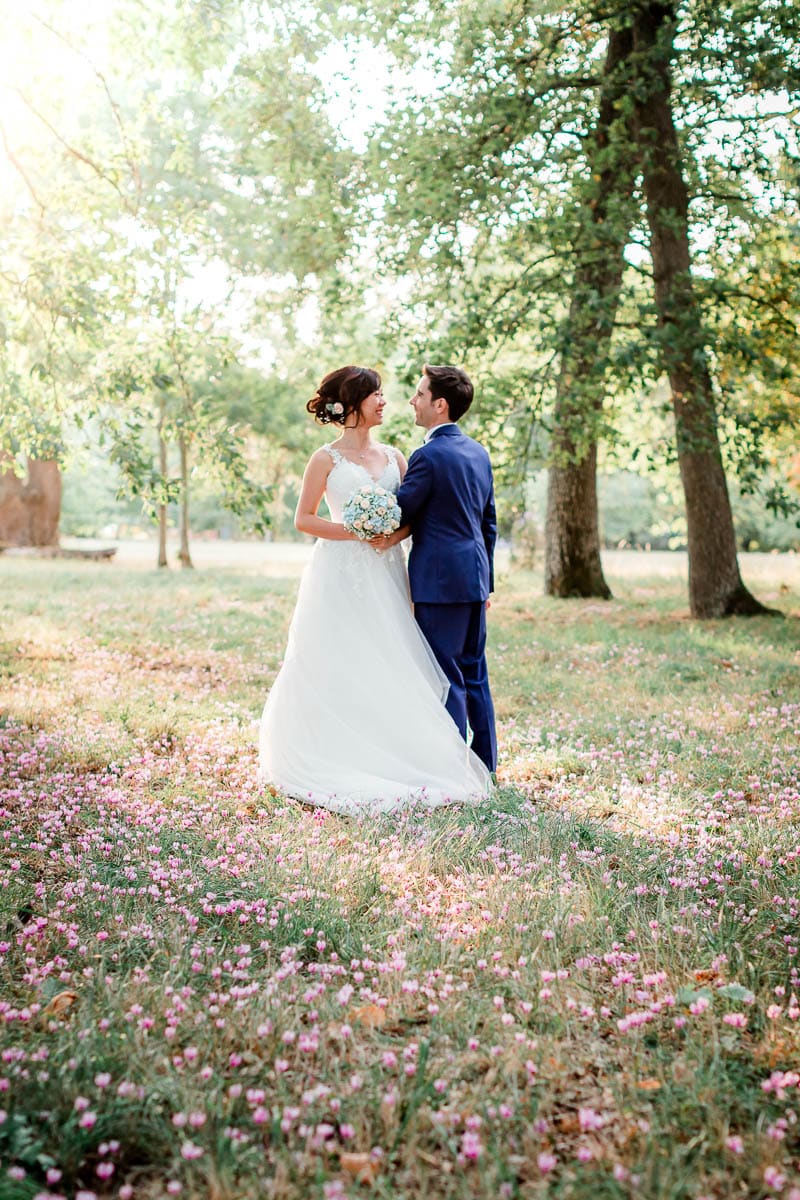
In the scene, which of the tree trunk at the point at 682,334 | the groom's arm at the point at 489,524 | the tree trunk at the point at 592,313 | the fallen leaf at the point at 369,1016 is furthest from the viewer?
the tree trunk at the point at 682,334

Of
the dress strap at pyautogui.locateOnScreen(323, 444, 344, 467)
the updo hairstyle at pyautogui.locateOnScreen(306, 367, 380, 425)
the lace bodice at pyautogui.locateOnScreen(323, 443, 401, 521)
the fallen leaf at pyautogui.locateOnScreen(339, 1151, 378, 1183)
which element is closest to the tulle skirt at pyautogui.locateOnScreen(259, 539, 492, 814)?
the lace bodice at pyautogui.locateOnScreen(323, 443, 401, 521)

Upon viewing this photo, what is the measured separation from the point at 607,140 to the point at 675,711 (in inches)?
397

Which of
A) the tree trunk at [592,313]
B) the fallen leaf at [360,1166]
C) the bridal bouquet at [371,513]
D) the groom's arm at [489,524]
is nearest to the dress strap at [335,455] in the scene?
the bridal bouquet at [371,513]

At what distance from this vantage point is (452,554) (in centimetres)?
611

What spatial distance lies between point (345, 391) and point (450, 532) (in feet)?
4.01

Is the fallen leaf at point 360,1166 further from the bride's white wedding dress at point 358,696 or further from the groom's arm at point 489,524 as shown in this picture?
the groom's arm at point 489,524

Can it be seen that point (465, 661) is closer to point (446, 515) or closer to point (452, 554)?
point (452, 554)

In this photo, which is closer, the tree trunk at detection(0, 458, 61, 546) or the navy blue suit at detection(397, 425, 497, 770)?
the navy blue suit at detection(397, 425, 497, 770)

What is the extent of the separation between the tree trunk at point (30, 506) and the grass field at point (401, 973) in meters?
25.3

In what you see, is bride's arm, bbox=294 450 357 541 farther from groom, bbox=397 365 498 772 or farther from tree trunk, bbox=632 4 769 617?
tree trunk, bbox=632 4 769 617

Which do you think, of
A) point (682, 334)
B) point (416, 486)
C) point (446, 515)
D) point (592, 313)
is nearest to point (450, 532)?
point (446, 515)

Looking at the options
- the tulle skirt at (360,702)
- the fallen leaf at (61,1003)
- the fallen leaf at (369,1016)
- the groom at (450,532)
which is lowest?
the fallen leaf at (61,1003)

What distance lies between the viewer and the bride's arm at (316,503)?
625 centimetres

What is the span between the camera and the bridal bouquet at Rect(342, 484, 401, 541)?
5914mm
